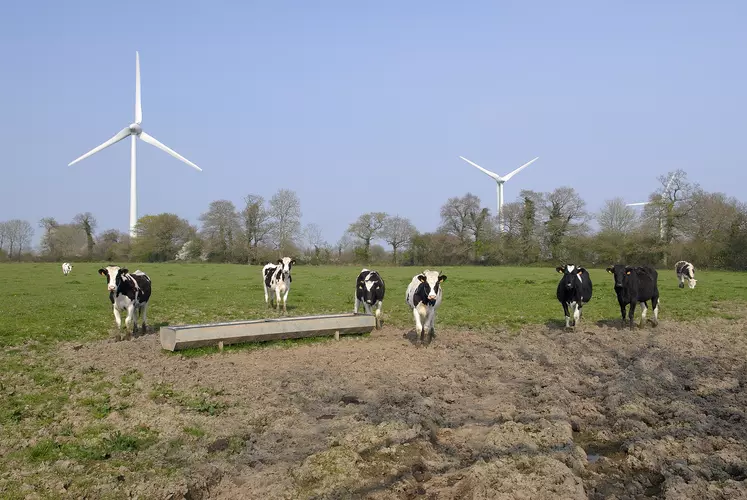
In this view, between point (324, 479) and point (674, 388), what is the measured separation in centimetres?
655

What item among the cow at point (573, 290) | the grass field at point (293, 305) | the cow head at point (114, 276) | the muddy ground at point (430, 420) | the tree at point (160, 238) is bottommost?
the muddy ground at point (430, 420)

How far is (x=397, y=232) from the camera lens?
78875 millimetres

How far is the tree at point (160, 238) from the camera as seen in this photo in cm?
7469

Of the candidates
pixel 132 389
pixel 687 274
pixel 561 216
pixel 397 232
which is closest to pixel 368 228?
pixel 397 232

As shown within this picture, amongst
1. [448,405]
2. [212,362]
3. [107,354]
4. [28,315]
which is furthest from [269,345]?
[28,315]

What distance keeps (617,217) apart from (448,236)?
19852 mm

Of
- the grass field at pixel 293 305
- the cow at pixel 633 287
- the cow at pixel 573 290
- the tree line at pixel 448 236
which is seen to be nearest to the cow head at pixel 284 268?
the grass field at pixel 293 305

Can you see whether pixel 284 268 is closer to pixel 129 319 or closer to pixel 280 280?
pixel 280 280

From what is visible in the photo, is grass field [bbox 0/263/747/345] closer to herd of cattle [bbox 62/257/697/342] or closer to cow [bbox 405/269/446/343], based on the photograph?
herd of cattle [bbox 62/257/697/342]

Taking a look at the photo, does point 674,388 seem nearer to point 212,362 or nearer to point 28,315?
point 212,362

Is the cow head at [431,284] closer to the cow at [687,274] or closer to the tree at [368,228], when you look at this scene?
the cow at [687,274]

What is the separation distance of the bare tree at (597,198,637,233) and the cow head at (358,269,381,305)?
2229 inches

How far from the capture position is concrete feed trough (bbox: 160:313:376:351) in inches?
485

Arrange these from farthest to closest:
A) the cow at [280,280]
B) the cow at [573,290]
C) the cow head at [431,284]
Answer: the cow at [280,280]
the cow at [573,290]
the cow head at [431,284]
